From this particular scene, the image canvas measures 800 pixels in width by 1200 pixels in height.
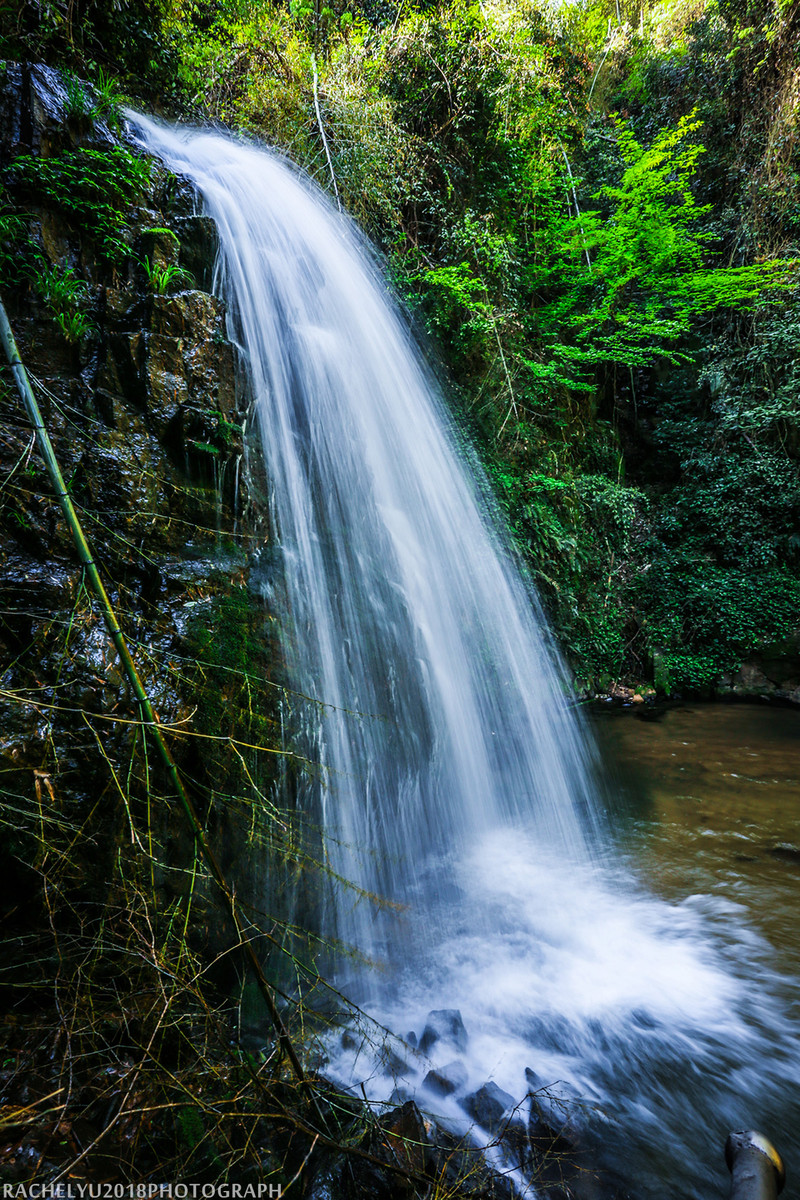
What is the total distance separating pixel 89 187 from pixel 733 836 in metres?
8.00

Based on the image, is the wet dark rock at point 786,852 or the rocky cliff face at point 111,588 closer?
the rocky cliff face at point 111,588

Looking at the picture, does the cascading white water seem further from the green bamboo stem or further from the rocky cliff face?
the green bamboo stem

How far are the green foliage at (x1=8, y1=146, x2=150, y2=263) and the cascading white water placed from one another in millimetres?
1137

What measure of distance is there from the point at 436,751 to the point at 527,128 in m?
10.7

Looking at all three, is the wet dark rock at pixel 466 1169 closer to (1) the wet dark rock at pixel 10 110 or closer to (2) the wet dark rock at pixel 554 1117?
(2) the wet dark rock at pixel 554 1117

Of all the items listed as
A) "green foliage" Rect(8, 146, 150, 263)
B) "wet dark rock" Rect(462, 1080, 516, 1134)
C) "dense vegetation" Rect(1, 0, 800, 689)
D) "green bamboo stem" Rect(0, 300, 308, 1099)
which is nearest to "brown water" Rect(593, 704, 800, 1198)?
"wet dark rock" Rect(462, 1080, 516, 1134)

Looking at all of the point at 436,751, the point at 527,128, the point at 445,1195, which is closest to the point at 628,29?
the point at 527,128

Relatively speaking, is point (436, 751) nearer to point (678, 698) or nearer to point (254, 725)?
point (254, 725)

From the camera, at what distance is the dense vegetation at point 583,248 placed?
26.6 ft

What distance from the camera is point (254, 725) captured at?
347 centimetres

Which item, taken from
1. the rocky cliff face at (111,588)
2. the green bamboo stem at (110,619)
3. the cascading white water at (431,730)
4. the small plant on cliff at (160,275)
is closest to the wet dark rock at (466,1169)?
the cascading white water at (431,730)

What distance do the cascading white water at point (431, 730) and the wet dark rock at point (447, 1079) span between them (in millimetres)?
81

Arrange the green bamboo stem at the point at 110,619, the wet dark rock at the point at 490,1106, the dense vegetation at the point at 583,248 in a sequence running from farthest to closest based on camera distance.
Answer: the dense vegetation at the point at 583,248, the wet dark rock at the point at 490,1106, the green bamboo stem at the point at 110,619

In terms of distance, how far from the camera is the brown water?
3.02 meters
